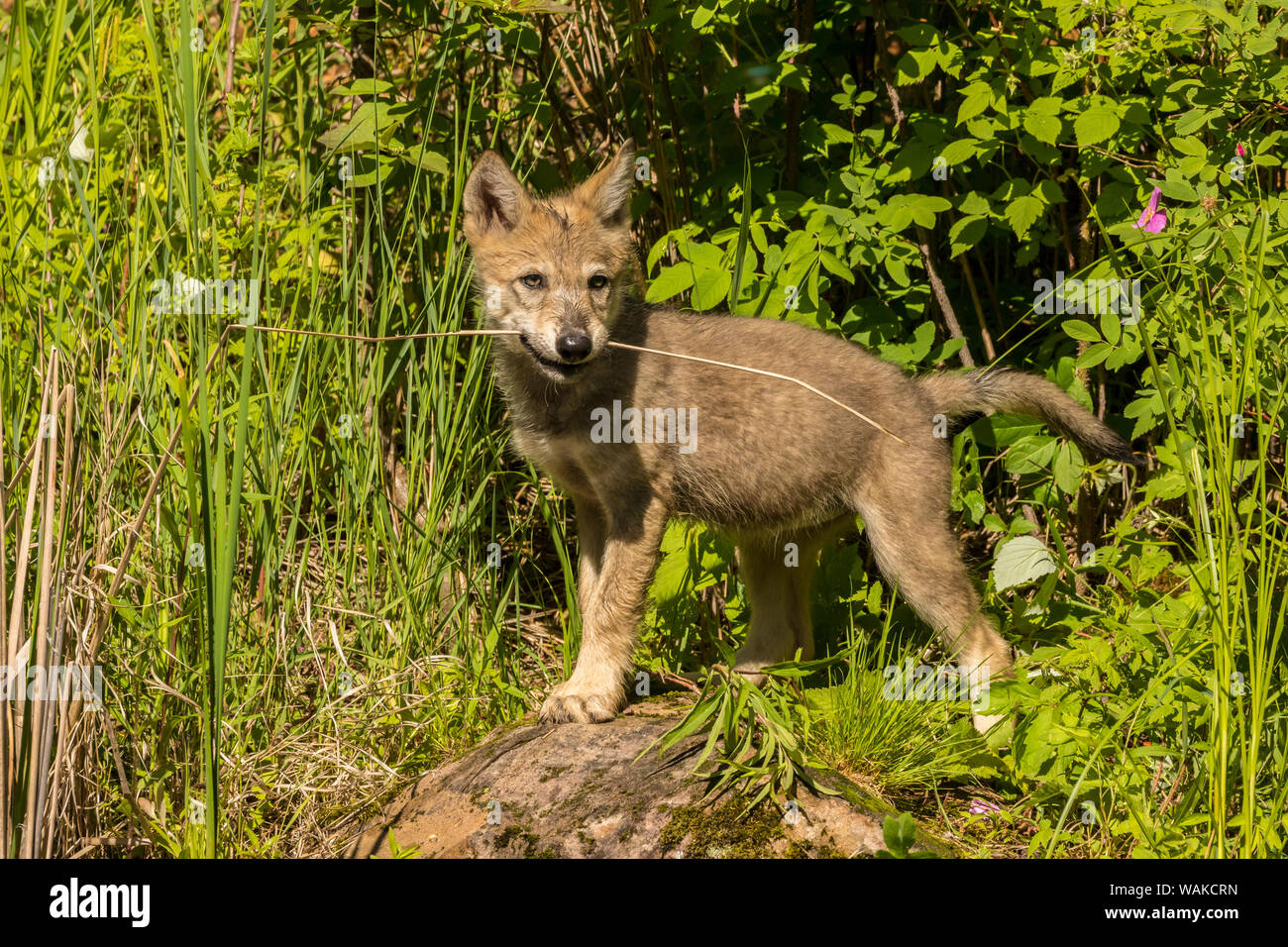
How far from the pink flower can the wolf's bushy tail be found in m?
0.77

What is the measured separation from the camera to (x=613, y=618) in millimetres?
4445

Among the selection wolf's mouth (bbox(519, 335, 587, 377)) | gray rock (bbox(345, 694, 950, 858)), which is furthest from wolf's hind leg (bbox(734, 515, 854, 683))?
wolf's mouth (bbox(519, 335, 587, 377))

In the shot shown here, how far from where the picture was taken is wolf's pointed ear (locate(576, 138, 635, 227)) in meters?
4.66

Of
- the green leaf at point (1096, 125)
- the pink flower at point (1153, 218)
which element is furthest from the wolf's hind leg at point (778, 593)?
the green leaf at point (1096, 125)

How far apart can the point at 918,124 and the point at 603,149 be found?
1.73 meters

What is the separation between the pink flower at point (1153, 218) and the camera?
4320 millimetres

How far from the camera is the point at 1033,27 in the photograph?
471 cm

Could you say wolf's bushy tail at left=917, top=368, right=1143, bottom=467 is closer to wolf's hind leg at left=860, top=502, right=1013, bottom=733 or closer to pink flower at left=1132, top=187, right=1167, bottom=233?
wolf's hind leg at left=860, top=502, right=1013, bottom=733

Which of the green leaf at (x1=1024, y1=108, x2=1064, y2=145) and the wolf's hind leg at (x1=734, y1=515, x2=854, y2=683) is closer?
the green leaf at (x1=1024, y1=108, x2=1064, y2=145)

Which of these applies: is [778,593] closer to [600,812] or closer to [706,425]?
[706,425]

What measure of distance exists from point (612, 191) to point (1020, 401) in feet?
6.12

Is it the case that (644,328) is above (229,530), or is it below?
above
